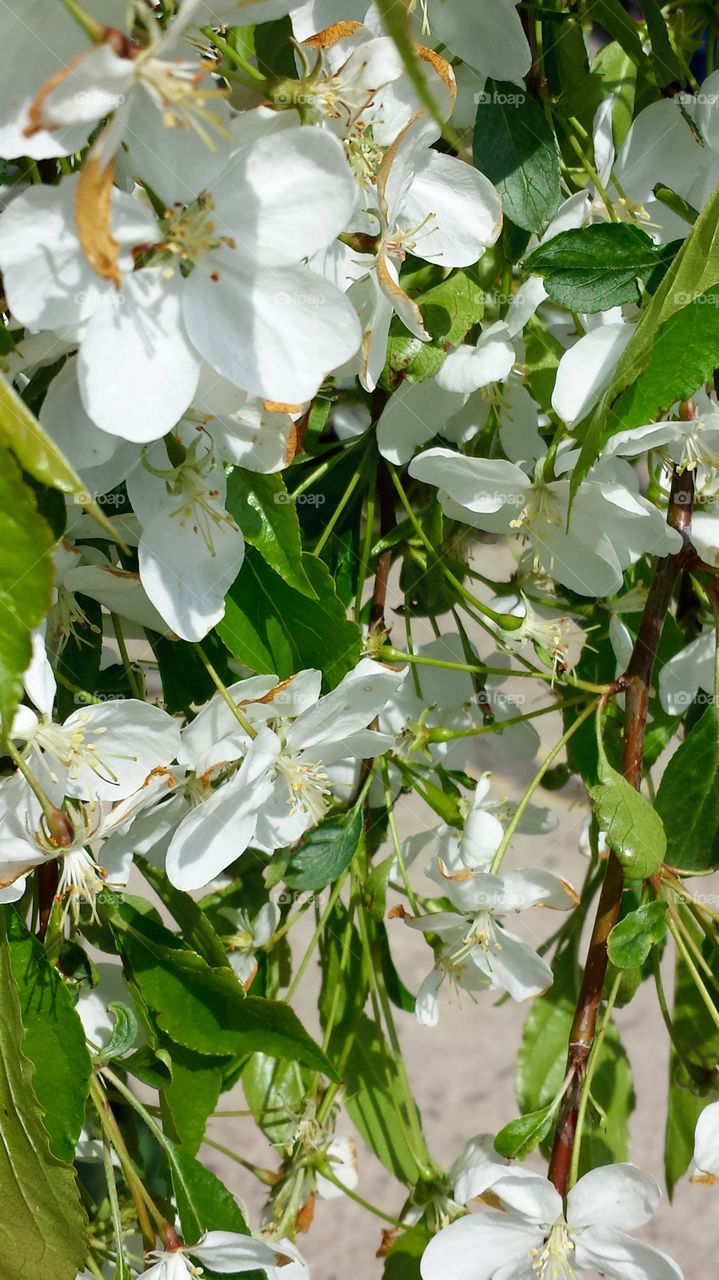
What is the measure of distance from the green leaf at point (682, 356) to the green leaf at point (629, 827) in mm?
147

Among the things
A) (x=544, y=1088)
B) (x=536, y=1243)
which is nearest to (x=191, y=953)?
(x=536, y=1243)

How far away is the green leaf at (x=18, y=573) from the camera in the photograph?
0.28 meters

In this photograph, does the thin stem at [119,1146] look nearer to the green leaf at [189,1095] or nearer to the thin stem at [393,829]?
the green leaf at [189,1095]

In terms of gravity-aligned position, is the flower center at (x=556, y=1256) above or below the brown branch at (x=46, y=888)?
below

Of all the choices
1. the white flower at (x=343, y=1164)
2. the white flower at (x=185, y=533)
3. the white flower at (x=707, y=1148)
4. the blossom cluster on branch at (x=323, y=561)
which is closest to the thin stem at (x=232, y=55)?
the blossom cluster on branch at (x=323, y=561)

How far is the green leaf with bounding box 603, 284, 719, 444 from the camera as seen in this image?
409 mm

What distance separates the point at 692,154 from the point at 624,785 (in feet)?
0.90

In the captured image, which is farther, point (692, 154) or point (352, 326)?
point (692, 154)

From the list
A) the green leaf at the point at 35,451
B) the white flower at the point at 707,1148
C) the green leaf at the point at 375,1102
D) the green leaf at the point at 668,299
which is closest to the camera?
the green leaf at the point at 35,451

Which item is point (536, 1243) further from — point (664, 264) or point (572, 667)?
point (664, 264)

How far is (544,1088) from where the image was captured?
0.68m

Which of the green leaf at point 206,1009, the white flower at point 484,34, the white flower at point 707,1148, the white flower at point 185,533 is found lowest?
the white flower at point 707,1148

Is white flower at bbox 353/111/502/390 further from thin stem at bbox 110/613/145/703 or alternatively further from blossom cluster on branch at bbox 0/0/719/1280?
thin stem at bbox 110/613/145/703

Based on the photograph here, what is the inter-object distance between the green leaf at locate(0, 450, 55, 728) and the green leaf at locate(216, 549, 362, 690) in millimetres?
152
